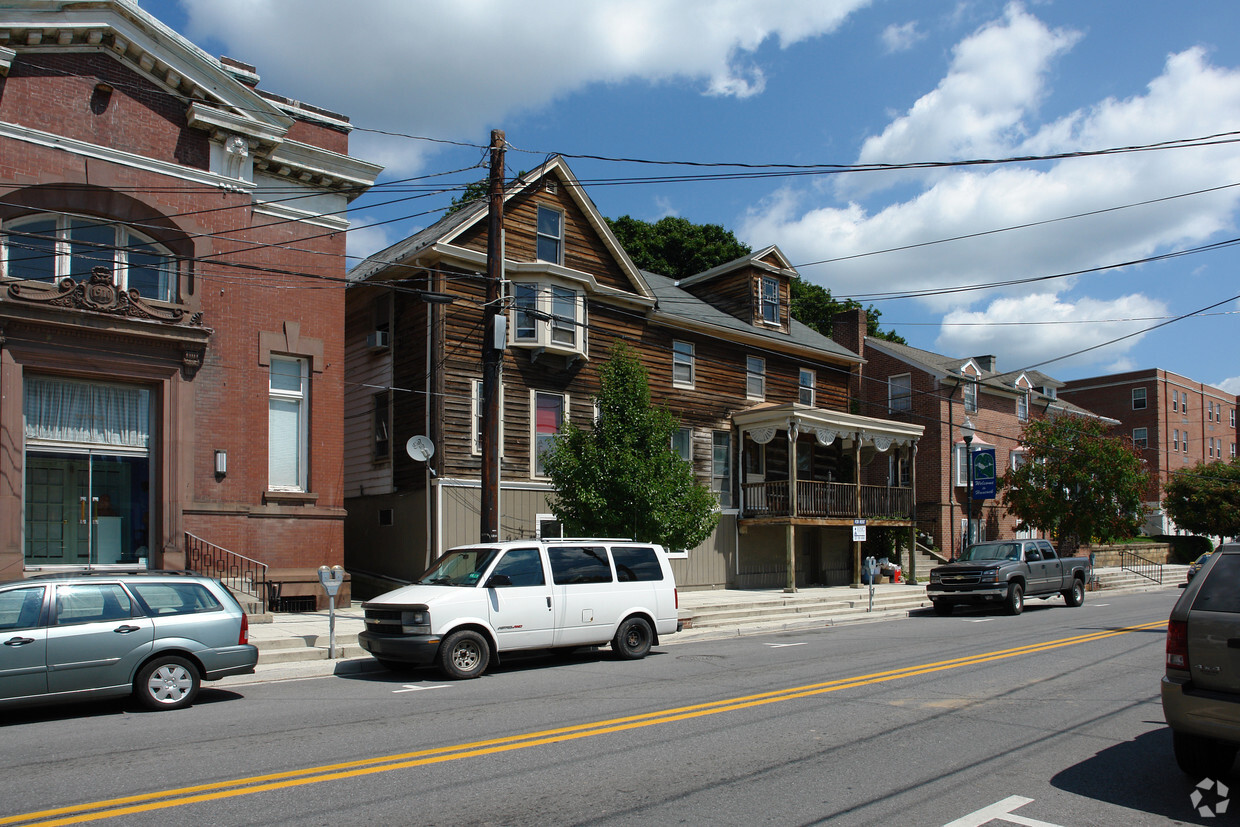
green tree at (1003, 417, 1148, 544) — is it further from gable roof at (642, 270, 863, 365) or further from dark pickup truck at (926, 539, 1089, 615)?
dark pickup truck at (926, 539, 1089, 615)

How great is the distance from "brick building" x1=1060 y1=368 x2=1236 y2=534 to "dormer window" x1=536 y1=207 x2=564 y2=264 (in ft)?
156

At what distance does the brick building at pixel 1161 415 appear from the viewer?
195 ft

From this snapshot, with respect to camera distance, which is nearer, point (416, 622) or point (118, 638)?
point (118, 638)

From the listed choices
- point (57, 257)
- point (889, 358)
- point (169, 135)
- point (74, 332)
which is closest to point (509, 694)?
point (74, 332)

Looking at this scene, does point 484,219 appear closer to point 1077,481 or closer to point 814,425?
point 814,425

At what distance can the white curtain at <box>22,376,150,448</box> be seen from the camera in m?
16.0

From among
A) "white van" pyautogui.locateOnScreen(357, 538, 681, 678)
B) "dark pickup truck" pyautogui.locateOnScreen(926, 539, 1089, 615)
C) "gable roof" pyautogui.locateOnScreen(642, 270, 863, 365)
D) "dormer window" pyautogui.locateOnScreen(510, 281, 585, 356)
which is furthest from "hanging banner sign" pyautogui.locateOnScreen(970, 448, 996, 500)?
"white van" pyautogui.locateOnScreen(357, 538, 681, 678)

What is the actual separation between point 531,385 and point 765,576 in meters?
10.7

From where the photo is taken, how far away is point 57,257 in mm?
16172

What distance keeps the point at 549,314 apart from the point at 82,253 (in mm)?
9881

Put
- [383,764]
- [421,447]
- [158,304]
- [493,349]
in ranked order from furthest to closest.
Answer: [421,447] < [158,304] < [493,349] < [383,764]

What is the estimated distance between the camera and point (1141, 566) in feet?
137

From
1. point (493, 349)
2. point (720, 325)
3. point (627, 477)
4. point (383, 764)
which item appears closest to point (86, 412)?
point (493, 349)

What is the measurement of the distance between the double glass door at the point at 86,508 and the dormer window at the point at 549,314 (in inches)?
356
